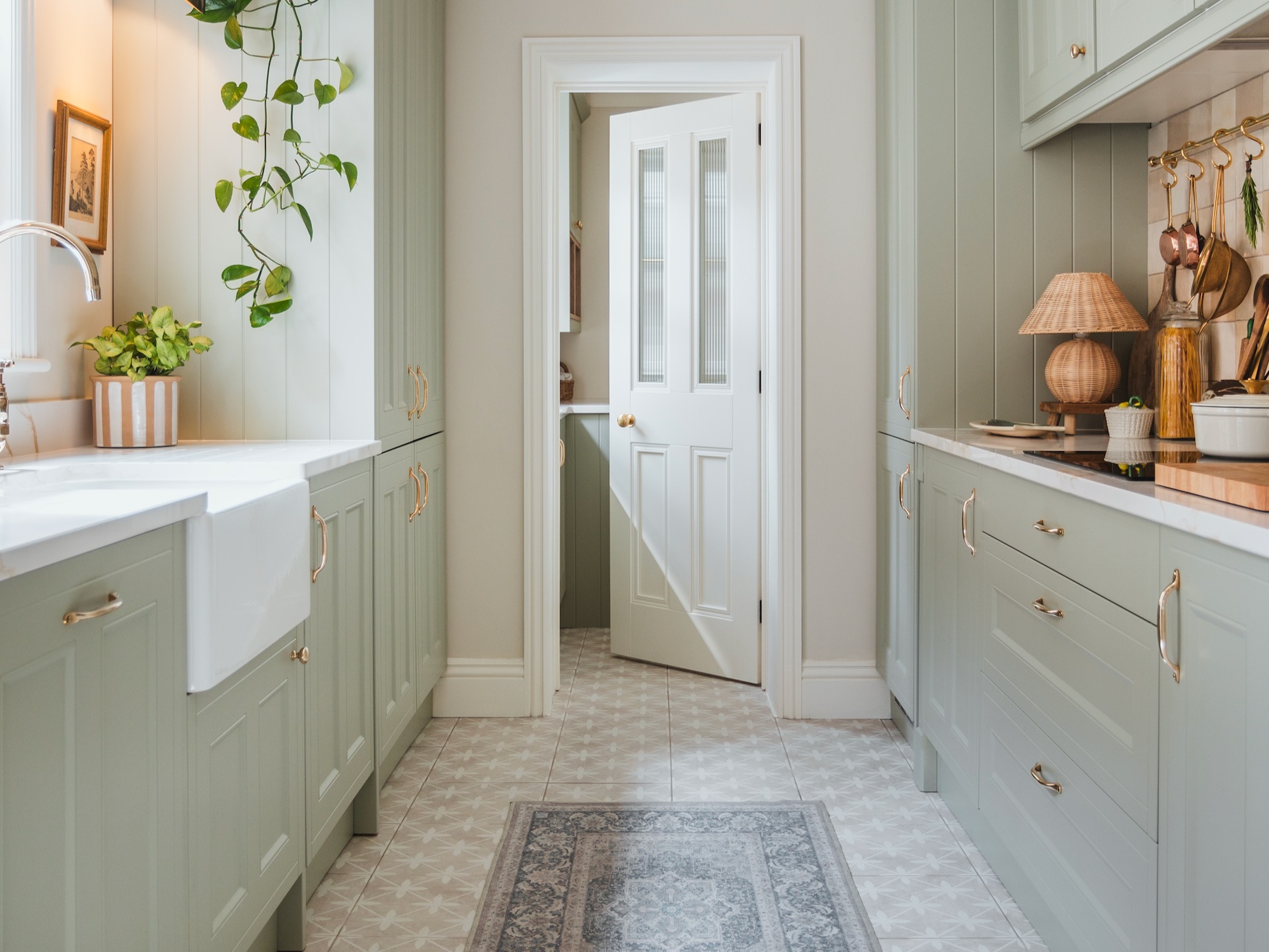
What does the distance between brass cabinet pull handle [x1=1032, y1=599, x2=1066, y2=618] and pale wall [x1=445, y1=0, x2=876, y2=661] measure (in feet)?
4.57

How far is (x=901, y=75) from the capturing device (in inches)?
111

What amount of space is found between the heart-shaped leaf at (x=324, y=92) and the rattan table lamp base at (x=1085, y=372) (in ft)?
6.14

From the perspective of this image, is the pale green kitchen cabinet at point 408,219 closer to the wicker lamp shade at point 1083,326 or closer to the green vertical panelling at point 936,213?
the green vertical panelling at point 936,213

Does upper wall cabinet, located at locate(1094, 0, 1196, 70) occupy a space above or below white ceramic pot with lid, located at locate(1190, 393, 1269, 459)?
above

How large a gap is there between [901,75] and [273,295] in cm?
184

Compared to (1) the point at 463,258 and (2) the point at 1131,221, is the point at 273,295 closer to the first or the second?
(1) the point at 463,258

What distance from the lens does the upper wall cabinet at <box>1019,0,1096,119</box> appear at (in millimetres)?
2193

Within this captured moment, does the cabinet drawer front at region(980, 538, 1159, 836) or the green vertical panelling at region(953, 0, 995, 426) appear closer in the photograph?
the cabinet drawer front at region(980, 538, 1159, 836)

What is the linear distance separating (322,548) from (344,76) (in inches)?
43.8

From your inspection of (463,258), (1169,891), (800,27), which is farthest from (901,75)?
(1169,891)

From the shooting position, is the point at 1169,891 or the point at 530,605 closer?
the point at 1169,891

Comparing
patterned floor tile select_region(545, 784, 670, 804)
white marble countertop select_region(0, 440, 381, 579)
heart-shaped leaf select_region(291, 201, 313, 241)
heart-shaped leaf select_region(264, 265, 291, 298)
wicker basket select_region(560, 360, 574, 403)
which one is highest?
heart-shaped leaf select_region(291, 201, 313, 241)

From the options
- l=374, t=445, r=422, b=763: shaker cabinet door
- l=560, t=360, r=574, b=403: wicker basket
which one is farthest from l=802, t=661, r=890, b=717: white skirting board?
l=560, t=360, r=574, b=403: wicker basket

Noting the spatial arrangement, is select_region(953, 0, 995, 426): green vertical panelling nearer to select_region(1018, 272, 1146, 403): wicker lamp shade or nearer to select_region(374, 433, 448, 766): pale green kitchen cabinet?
select_region(1018, 272, 1146, 403): wicker lamp shade
